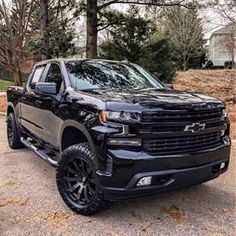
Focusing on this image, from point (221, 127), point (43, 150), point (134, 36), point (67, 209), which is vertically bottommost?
point (67, 209)

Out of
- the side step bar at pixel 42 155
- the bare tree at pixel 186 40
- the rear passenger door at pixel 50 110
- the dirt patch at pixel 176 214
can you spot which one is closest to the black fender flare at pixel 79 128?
the rear passenger door at pixel 50 110

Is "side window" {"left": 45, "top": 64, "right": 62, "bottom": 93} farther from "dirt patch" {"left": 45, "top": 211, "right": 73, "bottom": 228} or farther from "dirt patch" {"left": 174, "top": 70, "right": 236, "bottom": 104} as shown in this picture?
"dirt patch" {"left": 174, "top": 70, "right": 236, "bottom": 104}

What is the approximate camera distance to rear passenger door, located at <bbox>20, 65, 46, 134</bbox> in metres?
5.49

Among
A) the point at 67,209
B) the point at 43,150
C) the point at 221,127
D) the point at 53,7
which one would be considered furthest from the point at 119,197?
the point at 53,7

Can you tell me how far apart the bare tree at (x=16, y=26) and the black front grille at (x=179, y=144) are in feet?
36.9

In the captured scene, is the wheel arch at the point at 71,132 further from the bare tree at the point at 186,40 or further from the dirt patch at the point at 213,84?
the bare tree at the point at 186,40

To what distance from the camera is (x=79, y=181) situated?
3896mm

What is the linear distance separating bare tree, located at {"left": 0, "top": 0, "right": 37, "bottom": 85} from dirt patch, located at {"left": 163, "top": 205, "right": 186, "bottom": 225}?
1126 centimetres

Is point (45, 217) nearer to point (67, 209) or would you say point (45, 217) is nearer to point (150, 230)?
point (67, 209)

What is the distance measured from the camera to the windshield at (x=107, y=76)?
179 inches

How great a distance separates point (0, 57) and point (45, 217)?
12340 millimetres

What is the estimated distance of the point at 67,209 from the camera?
3.99 meters

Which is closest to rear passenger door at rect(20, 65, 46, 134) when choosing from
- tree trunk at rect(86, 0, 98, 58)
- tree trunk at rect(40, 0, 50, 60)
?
tree trunk at rect(86, 0, 98, 58)

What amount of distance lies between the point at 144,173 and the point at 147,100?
0.75 m
